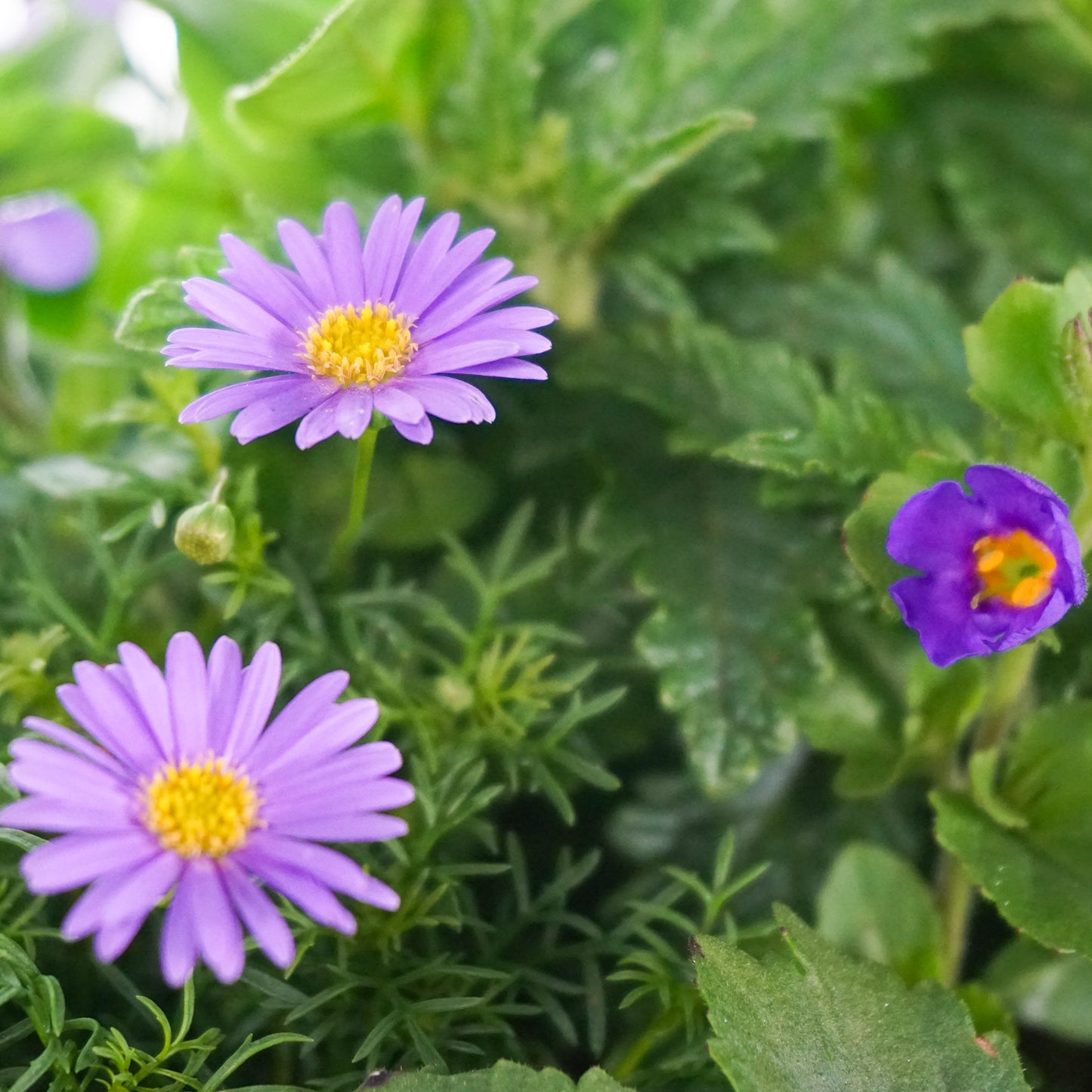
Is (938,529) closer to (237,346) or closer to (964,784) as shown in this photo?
(964,784)

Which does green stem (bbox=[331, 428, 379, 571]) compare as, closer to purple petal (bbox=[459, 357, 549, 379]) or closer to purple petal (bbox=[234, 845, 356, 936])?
purple petal (bbox=[459, 357, 549, 379])

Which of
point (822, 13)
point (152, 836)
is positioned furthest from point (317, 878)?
point (822, 13)

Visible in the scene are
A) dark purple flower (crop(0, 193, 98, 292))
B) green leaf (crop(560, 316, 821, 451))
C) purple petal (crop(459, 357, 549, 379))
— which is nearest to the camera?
purple petal (crop(459, 357, 549, 379))

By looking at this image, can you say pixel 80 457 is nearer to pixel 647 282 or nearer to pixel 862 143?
pixel 647 282

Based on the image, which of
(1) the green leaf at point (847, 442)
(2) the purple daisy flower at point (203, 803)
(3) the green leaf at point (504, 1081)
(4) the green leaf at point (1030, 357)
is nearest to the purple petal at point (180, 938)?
(2) the purple daisy flower at point (203, 803)

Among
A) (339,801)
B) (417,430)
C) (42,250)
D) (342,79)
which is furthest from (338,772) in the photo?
(42,250)

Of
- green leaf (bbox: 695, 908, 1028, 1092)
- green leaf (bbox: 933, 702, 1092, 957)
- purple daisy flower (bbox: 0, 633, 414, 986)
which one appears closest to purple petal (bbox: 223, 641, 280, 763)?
purple daisy flower (bbox: 0, 633, 414, 986)
